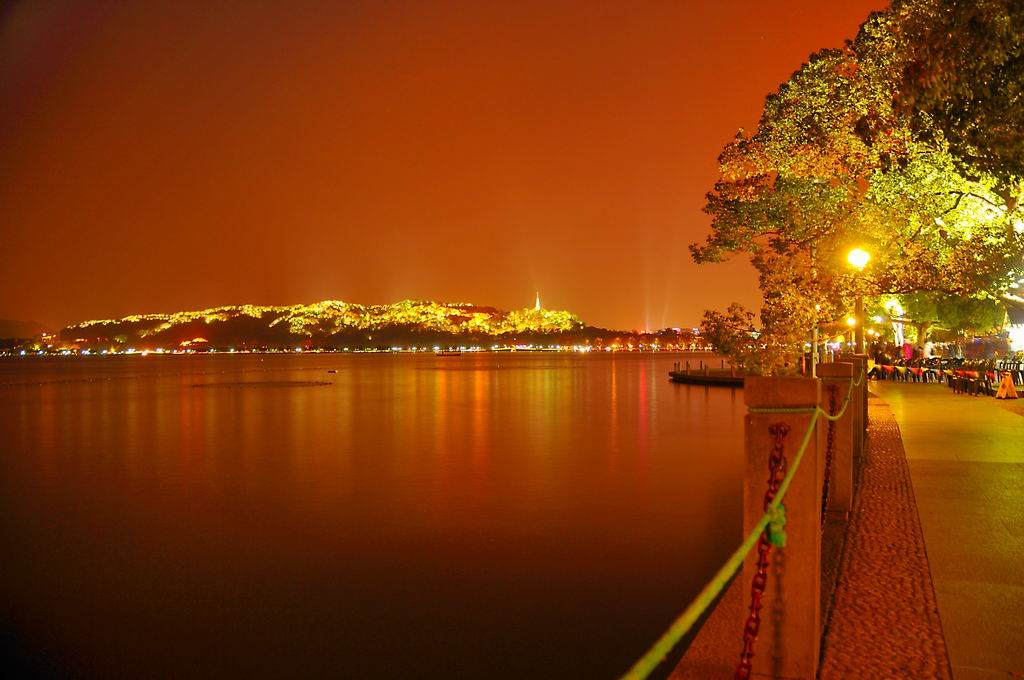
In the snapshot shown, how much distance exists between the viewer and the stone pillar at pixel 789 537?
4.27 meters

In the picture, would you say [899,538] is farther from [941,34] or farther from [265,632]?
[265,632]

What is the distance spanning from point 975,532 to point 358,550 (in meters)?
7.18

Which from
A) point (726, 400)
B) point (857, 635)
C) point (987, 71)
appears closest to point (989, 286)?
point (987, 71)

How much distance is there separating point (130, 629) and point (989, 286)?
1719 centimetres

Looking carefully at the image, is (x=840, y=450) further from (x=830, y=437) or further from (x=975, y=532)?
(x=975, y=532)

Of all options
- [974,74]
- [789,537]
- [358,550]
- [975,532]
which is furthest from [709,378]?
[789,537]

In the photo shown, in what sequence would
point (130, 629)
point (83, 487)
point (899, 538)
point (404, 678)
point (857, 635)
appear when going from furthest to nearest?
point (83, 487) < point (130, 629) < point (899, 538) < point (404, 678) < point (857, 635)

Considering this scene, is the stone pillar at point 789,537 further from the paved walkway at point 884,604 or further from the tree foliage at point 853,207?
the tree foliage at point 853,207

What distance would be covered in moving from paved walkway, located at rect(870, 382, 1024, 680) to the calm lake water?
2.68m

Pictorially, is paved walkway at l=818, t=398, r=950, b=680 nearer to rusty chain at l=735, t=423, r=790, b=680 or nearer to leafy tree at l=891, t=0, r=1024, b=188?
rusty chain at l=735, t=423, r=790, b=680

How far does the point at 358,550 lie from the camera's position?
37.2 feet

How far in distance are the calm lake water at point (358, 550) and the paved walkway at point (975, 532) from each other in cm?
268

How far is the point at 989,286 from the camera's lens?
1811cm

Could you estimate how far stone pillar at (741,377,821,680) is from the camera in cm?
427
